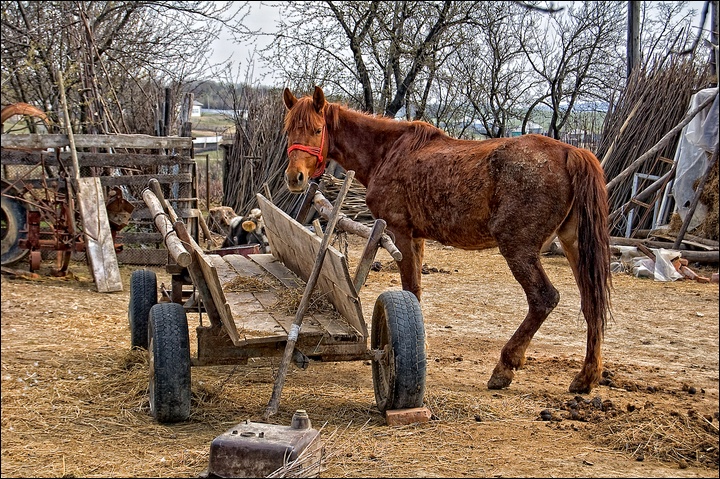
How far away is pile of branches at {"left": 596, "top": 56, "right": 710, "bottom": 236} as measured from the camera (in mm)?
11586

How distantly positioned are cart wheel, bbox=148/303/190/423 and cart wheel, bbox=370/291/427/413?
112 centimetres

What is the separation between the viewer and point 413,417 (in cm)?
409

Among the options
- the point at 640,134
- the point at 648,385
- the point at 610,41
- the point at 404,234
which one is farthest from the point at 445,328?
the point at 610,41

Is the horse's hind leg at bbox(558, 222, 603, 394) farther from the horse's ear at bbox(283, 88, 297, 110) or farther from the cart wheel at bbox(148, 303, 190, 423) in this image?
the horse's ear at bbox(283, 88, 297, 110)

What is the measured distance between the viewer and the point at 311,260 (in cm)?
454

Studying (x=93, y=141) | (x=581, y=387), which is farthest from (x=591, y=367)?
(x=93, y=141)

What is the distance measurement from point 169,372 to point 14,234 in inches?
237

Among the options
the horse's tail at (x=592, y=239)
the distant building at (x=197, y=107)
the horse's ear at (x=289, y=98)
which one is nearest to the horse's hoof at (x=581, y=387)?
the horse's tail at (x=592, y=239)

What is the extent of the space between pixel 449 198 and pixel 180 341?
2460 millimetres

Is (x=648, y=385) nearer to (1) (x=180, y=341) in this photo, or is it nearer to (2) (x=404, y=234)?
(2) (x=404, y=234)

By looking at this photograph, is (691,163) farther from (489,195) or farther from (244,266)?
(244,266)

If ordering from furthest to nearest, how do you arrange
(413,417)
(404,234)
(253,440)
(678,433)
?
(404,234), (413,417), (678,433), (253,440)

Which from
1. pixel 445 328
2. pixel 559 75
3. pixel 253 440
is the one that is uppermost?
pixel 559 75

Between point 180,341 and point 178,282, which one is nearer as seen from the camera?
point 180,341
